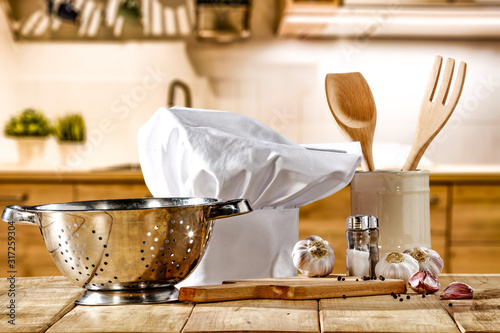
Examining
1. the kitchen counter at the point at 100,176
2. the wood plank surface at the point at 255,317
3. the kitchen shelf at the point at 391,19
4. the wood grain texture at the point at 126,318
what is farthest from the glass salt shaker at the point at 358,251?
the kitchen shelf at the point at 391,19

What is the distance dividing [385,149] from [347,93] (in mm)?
1626

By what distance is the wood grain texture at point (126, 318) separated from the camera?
582mm

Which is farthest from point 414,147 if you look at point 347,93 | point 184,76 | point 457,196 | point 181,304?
point 184,76

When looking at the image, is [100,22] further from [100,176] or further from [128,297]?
[128,297]

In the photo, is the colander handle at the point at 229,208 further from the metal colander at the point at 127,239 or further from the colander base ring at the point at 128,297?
the colander base ring at the point at 128,297

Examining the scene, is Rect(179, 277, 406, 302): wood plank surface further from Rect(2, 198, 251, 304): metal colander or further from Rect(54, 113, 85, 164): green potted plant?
Rect(54, 113, 85, 164): green potted plant

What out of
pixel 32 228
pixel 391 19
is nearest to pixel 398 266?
pixel 32 228

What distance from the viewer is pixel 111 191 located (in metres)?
2.21

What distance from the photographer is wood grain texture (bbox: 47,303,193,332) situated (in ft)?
1.91

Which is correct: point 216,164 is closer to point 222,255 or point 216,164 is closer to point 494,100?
point 222,255

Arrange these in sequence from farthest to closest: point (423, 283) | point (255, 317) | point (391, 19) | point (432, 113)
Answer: point (391, 19), point (432, 113), point (423, 283), point (255, 317)

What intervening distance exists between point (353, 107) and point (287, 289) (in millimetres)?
316

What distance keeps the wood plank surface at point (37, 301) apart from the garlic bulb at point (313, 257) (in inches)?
10.8

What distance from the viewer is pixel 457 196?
85.4 inches
